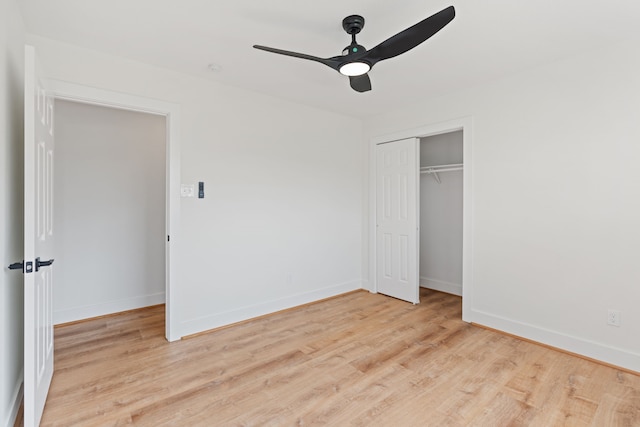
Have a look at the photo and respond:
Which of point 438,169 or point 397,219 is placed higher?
point 438,169

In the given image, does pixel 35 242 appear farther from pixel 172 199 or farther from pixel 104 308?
pixel 104 308

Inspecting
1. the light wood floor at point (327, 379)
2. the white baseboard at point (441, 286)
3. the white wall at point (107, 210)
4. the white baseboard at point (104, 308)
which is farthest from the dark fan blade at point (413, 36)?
the white baseboard at point (104, 308)

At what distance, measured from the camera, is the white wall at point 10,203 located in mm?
1596

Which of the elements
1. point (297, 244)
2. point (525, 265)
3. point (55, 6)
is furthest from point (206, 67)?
point (525, 265)

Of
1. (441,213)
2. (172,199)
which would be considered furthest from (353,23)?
(441,213)

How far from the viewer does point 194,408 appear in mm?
1946

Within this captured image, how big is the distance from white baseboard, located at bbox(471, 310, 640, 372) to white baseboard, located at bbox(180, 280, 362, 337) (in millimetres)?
1676

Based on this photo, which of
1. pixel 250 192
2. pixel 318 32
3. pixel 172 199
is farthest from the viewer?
pixel 250 192

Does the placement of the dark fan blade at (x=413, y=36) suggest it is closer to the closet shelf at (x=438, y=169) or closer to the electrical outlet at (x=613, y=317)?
the closet shelf at (x=438, y=169)

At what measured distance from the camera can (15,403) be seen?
183 cm

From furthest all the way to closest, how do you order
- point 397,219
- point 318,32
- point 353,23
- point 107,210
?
point 397,219
point 107,210
point 318,32
point 353,23

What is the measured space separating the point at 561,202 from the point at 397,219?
5.73 ft

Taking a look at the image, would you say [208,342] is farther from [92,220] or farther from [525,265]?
[525,265]

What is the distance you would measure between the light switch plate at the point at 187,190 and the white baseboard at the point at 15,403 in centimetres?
167
